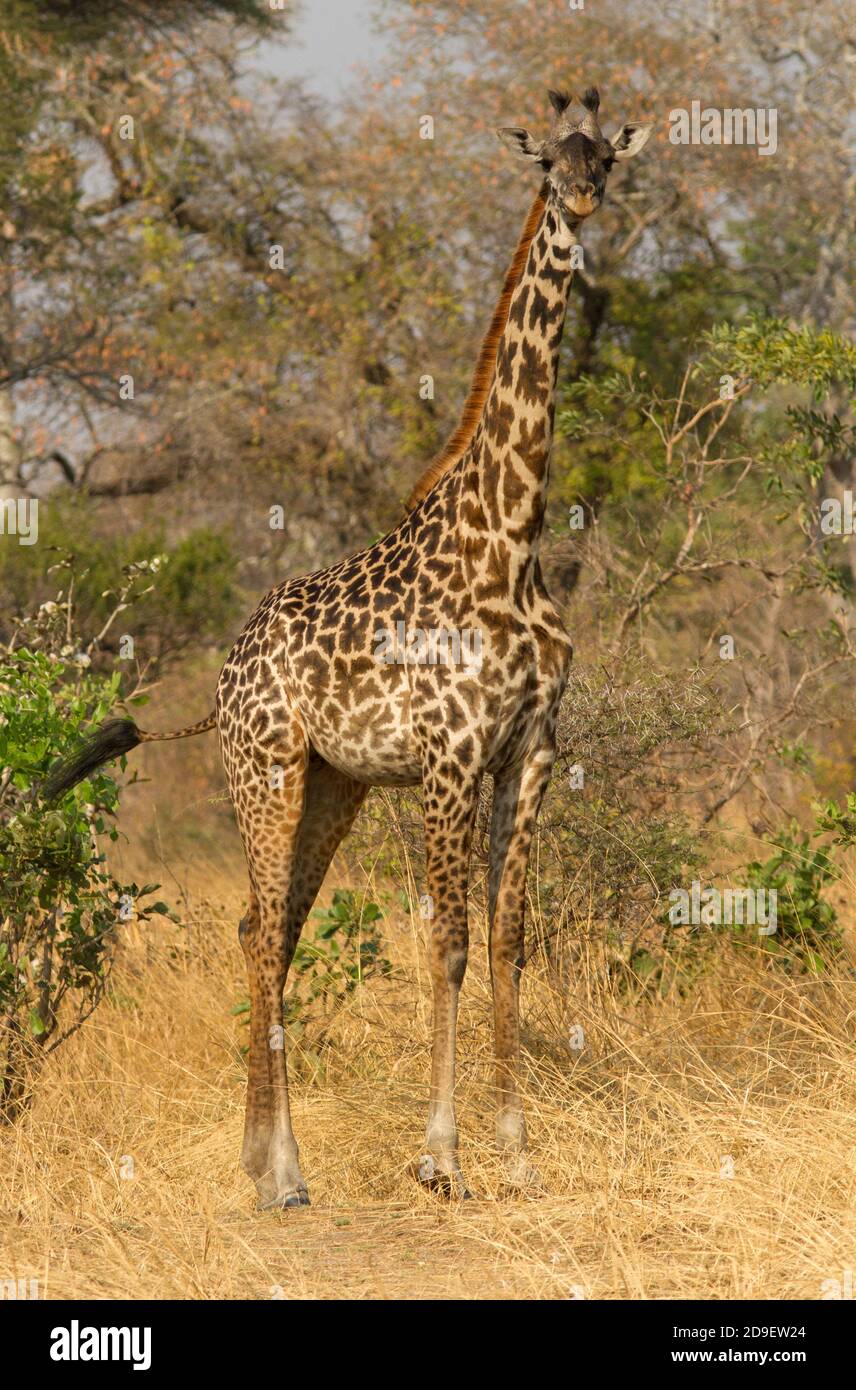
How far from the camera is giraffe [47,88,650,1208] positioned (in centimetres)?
547

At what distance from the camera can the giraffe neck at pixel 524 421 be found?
5.54 metres

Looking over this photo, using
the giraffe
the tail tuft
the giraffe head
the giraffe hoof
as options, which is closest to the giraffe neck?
the giraffe

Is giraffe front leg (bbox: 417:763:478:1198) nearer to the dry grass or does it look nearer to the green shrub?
the dry grass

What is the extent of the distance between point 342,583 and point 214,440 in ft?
36.3

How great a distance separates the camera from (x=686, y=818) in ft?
26.2

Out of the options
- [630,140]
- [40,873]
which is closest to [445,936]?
[40,873]

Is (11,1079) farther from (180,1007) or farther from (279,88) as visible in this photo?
(279,88)

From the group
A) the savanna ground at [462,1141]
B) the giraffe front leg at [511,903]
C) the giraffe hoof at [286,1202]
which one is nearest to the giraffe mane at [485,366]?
the giraffe front leg at [511,903]

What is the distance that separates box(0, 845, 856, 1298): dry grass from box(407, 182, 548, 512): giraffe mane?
81.9 inches

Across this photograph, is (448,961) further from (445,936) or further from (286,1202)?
(286,1202)

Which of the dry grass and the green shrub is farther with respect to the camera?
the green shrub

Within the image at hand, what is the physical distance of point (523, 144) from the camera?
5.62 m

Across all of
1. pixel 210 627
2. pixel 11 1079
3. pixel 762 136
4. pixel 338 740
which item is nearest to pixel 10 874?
pixel 11 1079

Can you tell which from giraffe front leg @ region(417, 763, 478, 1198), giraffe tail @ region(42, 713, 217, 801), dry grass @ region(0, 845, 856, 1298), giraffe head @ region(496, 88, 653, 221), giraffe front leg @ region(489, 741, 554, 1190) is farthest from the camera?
giraffe tail @ region(42, 713, 217, 801)
